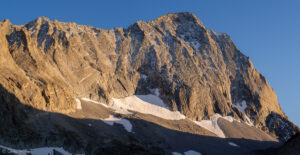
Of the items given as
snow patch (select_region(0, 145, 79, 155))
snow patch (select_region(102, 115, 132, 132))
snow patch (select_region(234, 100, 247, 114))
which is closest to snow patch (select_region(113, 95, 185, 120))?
snow patch (select_region(102, 115, 132, 132))

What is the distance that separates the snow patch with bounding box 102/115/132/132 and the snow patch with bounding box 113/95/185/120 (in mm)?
11947

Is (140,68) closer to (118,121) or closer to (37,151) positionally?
(118,121)

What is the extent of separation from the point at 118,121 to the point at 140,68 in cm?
3955

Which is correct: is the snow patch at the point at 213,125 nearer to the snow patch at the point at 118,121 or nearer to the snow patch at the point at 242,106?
the snow patch at the point at 242,106

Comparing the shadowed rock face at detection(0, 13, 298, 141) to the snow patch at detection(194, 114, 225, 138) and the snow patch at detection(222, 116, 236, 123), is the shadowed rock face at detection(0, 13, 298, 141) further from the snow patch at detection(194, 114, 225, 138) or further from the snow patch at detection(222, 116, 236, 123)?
the snow patch at detection(194, 114, 225, 138)

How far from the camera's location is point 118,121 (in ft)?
279

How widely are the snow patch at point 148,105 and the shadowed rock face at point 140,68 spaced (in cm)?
279

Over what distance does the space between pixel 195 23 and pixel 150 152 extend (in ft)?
317

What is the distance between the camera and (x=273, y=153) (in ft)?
302

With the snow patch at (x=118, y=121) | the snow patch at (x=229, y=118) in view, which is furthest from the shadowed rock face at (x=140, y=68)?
the snow patch at (x=118, y=121)

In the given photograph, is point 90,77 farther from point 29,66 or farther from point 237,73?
point 237,73

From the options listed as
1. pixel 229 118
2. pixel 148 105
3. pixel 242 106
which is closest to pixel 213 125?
pixel 229 118

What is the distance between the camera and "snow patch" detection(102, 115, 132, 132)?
8238 centimetres

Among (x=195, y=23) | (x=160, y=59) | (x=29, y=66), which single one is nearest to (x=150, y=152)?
(x=29, y=66)
